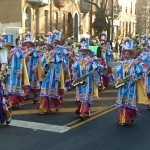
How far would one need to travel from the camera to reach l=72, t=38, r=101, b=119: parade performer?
1150 centimetres

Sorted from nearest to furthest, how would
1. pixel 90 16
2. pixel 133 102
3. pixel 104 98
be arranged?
pixel 133 102 → pixel 104 98 → pixel 90 16

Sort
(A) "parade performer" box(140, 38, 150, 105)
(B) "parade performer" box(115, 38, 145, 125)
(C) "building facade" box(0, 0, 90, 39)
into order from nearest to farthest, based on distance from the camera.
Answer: (B) "parade performer" box(115, 38, 145, 125), (A) "parade performer" box(140, 38, 150, 105), (C) "building facade" box(0, 0, 90, 39)

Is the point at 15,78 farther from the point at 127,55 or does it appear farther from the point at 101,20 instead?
the point at 101,20

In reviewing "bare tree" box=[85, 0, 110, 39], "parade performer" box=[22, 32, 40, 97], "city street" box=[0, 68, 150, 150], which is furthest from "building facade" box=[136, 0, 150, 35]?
"city street" box=[0, 68, 150, 150]

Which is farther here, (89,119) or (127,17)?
(127,17)

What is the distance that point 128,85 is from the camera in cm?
1091

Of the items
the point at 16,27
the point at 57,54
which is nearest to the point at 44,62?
the point at 57,54

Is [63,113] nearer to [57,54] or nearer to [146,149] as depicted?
[57,54]

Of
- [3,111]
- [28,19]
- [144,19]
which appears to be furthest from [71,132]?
[144,19]

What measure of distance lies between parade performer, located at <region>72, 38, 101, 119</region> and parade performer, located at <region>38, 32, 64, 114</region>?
2.89 feet

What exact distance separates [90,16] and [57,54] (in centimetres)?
4090

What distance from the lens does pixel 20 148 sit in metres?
8.72

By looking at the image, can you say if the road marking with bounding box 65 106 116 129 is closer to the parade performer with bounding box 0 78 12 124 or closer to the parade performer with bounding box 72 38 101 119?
the parade performer with bounding box 72 38 101 119

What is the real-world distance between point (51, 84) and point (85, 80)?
4.02 ft
